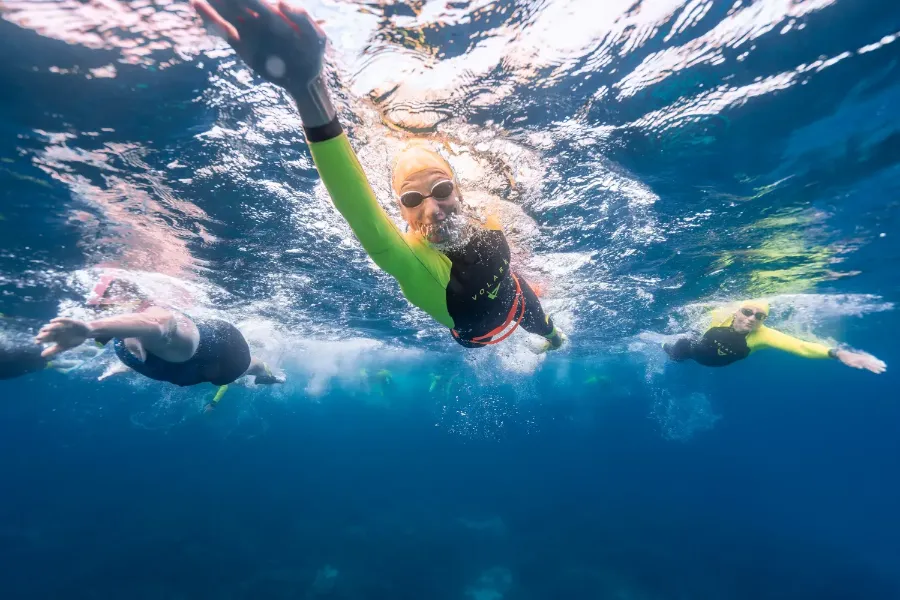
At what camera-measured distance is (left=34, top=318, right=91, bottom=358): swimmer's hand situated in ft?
10.6

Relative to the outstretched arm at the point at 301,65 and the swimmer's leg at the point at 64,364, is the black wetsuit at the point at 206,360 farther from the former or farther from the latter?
the swimmer's leg at the point at 64,364

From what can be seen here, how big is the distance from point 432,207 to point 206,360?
600 cm

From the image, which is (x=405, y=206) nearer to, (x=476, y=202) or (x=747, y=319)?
(x=476, y=202)

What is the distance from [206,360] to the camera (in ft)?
24.1

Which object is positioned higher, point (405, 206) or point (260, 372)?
point (405, 206)

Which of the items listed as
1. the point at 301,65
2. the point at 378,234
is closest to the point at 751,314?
the point at 378,234

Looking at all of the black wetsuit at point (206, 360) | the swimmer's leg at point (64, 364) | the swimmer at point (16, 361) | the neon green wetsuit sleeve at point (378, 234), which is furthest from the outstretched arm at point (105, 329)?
the swimmer's leg at point (64, 364)

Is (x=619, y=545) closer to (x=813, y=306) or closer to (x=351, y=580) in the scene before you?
(x=351, y=580)

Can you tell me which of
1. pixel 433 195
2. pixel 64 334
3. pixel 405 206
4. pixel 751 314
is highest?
pixel 433 195

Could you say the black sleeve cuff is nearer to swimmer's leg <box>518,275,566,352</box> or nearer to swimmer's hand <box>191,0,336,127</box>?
swimmer's hand <box>191,0,336,127</box>

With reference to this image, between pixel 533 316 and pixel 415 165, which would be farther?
pixel 533 316

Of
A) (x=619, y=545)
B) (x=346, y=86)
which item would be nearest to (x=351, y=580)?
(x=619, y=545)

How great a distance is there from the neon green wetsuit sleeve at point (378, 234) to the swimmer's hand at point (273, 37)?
0.41 m

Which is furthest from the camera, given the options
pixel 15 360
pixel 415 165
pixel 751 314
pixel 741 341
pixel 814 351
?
pixel 15 360
